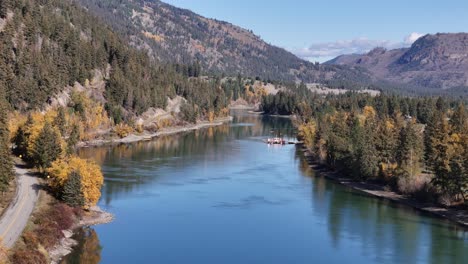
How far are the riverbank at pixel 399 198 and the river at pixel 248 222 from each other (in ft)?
6.77

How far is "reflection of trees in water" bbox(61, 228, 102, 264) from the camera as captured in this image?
217ft

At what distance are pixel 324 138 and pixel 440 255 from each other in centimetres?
7408

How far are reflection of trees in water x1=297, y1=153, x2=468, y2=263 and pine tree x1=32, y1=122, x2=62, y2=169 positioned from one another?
44.0 meters

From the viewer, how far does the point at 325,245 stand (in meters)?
75.6

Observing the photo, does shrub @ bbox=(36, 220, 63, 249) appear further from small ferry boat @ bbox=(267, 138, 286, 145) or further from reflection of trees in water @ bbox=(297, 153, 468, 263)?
small ferry boat @ bbox=(267, 138, 286, 145)

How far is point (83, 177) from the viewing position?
8375 cm

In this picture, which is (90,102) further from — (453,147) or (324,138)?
(453,147)

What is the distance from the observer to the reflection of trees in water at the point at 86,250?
217 feet

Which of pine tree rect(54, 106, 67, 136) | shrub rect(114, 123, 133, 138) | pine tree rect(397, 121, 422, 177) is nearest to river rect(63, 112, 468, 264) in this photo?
pine tree rect(397, 121, 422, 177)

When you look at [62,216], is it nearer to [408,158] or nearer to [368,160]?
[368,160]

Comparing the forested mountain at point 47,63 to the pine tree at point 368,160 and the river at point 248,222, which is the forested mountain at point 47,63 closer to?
the river at point 248,222

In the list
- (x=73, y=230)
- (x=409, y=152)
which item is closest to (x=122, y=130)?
(x=409, y=152)

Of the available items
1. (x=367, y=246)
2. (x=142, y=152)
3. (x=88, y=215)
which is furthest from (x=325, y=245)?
(x=142, y=152)

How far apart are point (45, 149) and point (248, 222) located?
122 feet
